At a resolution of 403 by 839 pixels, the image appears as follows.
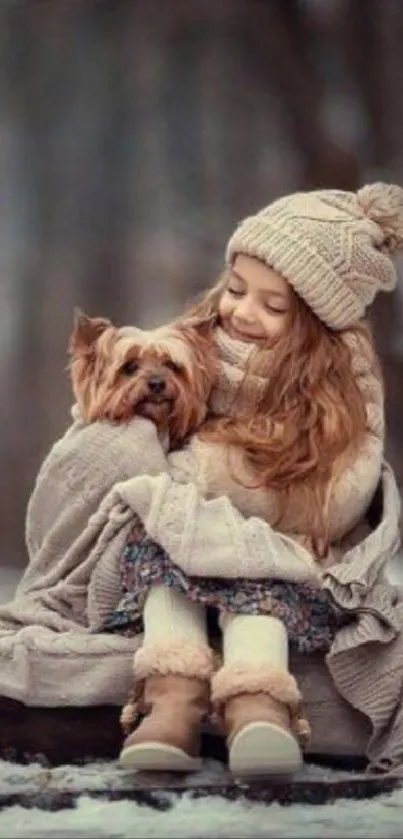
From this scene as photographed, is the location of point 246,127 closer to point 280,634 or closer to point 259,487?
point 259,487

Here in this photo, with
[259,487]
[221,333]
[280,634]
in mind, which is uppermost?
[221,333]

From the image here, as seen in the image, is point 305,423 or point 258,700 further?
point 305,423

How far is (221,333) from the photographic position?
165 centimetres

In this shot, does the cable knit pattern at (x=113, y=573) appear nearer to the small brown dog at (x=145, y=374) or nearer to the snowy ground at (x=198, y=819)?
the small brown dog at (x=145, y=374)

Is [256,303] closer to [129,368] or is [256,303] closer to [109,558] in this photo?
[129,368]

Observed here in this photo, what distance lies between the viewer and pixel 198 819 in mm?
1323

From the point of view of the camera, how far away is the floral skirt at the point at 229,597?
4.77 ft

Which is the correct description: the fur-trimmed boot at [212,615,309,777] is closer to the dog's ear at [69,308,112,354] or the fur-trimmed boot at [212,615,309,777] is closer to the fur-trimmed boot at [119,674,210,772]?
the fur-trimmed boot at [119,674,210,772]

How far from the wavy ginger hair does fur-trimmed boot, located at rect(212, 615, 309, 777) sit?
17cm

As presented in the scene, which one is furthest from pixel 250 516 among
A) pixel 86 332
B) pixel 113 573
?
pixel 86 332

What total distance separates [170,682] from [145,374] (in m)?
0.34

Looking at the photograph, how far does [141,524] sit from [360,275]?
0.38 metres

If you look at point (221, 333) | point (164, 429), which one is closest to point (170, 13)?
point (221, 333)

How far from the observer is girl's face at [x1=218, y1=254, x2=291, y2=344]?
1.62 metres
